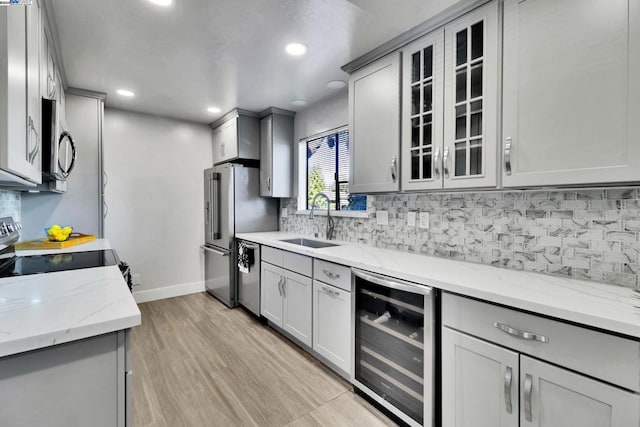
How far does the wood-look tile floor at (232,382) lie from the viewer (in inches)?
71.5

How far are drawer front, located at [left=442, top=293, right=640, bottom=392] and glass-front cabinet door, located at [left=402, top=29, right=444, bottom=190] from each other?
2.56 ft

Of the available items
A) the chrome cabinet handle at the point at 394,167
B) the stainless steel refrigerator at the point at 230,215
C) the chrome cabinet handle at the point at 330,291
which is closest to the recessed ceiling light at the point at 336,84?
the chrome cabinet handle at the point at 394,167

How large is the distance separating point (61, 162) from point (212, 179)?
1.96 metres

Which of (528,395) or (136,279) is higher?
(528,395)

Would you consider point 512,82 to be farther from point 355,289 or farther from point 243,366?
point 243,366

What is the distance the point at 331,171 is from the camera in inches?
132

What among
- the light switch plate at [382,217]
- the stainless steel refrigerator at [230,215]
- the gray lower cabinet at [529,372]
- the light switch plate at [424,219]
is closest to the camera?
the gray lower cabinet at [529,372]

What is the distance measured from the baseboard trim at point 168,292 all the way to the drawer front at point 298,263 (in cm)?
212

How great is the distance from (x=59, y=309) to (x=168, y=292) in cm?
340

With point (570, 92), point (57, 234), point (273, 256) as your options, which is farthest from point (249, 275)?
point (570, 92)

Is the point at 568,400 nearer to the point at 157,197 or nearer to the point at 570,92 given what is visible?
the point at 570,92

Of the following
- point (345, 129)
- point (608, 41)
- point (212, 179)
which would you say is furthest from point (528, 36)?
point (212, 179)

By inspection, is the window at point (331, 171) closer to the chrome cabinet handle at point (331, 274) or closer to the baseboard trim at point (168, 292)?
the chrome cabinet handle at point (331, 274)

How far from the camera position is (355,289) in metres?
2.01
